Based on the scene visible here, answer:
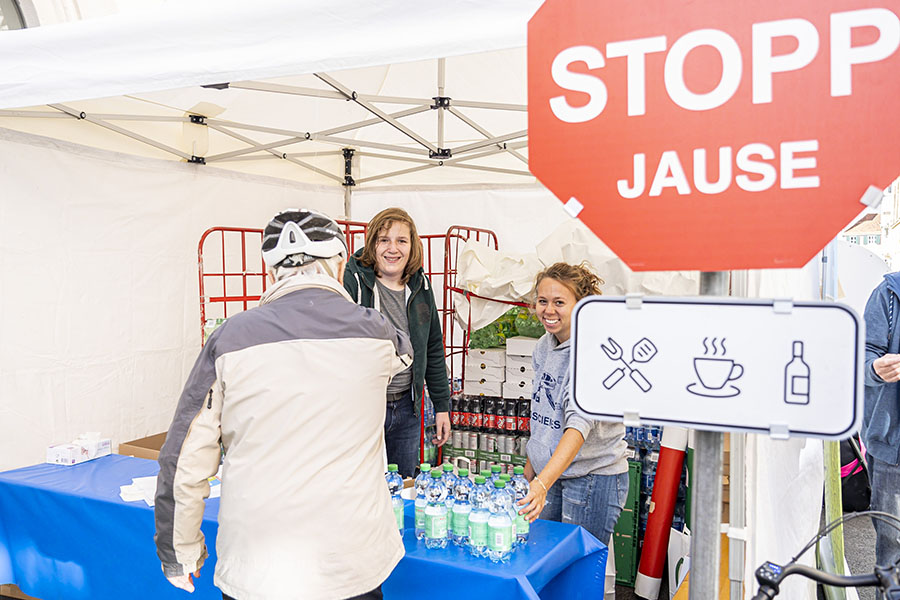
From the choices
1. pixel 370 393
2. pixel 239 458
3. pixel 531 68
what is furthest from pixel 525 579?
pixel 531 68

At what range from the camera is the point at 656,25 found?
2.58ft

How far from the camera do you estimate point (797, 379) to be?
73cm

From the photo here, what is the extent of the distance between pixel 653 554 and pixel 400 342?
2.33 m

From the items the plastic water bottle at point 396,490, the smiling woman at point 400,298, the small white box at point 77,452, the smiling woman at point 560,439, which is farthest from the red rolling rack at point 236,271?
the plastic water bottle at point 396,490

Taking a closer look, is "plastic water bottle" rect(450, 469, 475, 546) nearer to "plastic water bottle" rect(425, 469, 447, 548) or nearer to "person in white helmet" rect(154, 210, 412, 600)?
"plastic water bottle" rect(425, 469, 447, 548)

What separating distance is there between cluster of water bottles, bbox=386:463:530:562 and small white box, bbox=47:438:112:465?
5.88 ft

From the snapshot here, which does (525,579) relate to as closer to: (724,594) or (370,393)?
(370,393)

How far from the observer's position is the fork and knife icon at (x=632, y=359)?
0.80 meters

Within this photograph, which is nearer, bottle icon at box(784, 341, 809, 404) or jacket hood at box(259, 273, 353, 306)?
bottle icon at box(784, 341, 809, 404)

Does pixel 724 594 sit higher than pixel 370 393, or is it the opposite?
pixel 370 393

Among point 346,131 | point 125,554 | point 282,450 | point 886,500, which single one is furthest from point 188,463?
point 346,131

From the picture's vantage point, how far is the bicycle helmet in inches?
60.4

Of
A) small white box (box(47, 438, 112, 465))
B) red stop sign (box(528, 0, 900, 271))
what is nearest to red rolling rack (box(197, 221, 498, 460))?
small white box (box(47, 438, 112, 465))

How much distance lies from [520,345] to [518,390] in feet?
1.05
